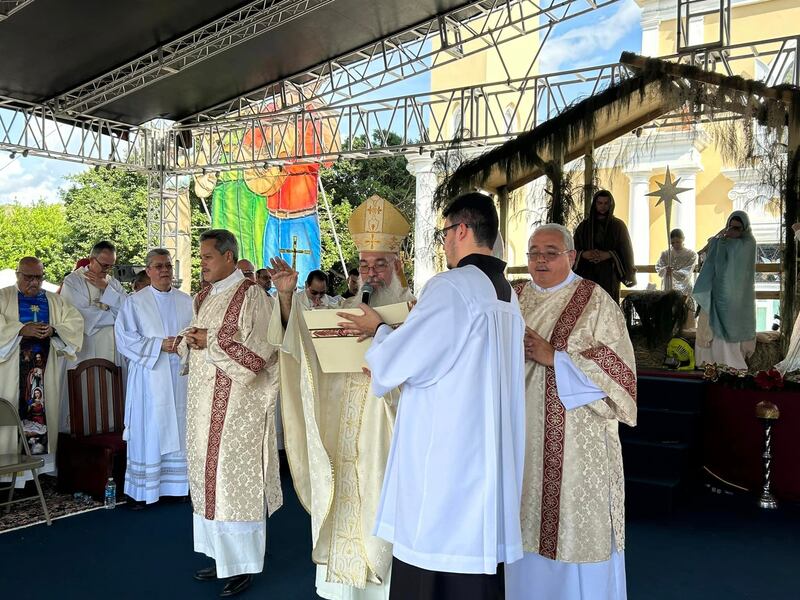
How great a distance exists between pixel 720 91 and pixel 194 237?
898 inches

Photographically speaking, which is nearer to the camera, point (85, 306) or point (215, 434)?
point (215, 434)

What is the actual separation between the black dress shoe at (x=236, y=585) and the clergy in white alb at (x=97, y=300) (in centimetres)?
362

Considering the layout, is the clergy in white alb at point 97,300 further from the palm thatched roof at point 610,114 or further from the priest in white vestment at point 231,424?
the palm thatched roof at point 610,114

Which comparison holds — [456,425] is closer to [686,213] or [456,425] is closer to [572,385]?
[572,385]

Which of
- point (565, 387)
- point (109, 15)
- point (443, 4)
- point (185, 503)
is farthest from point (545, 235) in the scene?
point (443, 4)

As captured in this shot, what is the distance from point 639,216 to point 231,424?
1379cm

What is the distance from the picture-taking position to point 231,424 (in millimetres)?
3939

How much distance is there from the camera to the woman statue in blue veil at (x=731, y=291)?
8.00m

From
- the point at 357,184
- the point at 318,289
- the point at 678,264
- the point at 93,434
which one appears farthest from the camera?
the point at 357,184

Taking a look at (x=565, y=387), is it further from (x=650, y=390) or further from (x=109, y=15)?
(x=109, y=15)

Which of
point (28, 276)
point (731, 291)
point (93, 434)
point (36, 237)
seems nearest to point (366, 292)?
point (93, 434)

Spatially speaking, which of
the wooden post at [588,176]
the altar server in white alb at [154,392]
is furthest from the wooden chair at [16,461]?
the wooden post at [588,176]

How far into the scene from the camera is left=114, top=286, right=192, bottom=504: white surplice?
18.8ft

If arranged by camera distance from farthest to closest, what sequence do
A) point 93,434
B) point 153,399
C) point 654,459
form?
point 93,434 → point 654,459 → point 153,399
